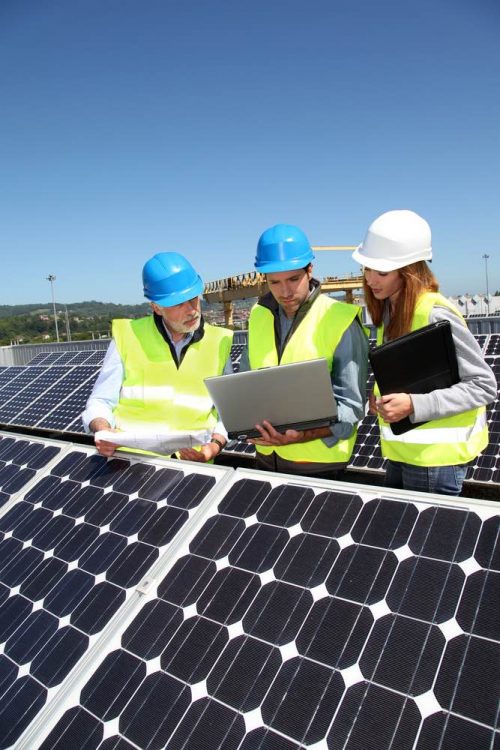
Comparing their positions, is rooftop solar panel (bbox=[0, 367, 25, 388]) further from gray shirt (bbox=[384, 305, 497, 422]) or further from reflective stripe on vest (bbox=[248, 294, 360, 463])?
gray shirt (bbox=[384, 305, 497, 422])

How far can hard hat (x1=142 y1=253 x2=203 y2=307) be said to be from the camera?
341cm

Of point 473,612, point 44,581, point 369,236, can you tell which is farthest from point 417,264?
point 44,581

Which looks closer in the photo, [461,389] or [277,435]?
[461,389]

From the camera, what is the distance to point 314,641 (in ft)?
5.67

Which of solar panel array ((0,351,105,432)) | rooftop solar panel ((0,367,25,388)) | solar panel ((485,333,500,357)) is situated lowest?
rooftop solar panel ((0,367,25,388))

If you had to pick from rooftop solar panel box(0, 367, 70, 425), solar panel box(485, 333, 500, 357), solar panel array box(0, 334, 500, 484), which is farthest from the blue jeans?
rooftop solar panel box(0, 367, 70, 425)

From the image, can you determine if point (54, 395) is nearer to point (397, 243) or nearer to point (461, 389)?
point (397, 243)

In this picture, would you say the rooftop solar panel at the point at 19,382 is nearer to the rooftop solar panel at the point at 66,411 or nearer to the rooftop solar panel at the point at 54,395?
the rooftop solar panel at the point at 54,395

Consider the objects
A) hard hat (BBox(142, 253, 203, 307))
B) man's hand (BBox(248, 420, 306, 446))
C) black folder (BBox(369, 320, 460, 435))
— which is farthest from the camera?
hard hat (BBox(142, 253, 203, 307))

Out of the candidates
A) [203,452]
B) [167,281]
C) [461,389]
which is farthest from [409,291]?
[203,452]

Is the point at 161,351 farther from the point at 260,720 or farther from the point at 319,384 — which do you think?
the point at 260,720

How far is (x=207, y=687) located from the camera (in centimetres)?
174

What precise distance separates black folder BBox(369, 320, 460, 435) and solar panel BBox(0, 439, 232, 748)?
102cm

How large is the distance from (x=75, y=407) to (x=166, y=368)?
6.94 m
